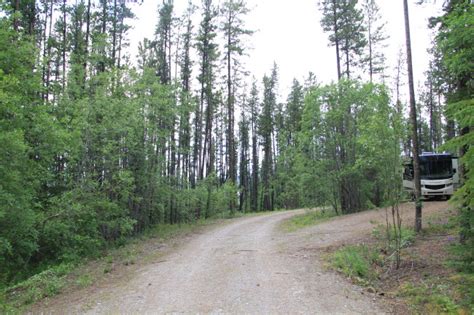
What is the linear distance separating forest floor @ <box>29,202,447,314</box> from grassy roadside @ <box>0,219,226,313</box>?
0.14 meters

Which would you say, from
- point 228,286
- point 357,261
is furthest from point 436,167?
point 228,286

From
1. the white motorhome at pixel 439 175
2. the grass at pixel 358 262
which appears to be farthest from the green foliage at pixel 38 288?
the white motorhome at pixel 439 175

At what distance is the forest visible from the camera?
8531 millimetres

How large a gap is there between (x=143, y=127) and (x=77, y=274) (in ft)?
24.1

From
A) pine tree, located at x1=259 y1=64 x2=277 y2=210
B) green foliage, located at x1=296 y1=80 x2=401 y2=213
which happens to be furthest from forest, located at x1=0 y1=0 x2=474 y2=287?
pine tree, located at x1=259 y1=64 x2=277 y2=210

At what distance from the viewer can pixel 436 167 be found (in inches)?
737

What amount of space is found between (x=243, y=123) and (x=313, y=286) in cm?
4289

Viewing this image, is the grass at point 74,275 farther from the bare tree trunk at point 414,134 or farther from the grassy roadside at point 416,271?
the bare tree trunk at point 414,134

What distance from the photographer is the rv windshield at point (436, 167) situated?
1848 centimetres

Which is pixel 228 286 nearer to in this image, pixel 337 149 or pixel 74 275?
pixel 74 275

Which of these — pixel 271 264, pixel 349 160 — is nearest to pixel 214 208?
pixel 349 160

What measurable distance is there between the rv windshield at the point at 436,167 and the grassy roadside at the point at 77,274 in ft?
43.9

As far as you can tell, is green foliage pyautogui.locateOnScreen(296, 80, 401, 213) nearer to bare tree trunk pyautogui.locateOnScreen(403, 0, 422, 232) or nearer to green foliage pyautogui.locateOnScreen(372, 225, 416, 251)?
bare tree trunk pyautogui.locateOnScreen(403, 0, 422, 232)

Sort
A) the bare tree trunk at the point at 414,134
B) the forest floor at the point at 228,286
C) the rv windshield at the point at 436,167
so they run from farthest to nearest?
the rv windshield at the point at 436,167
the bare tree trunk at the point at 414,134
the forest floor at the point at 228,286
